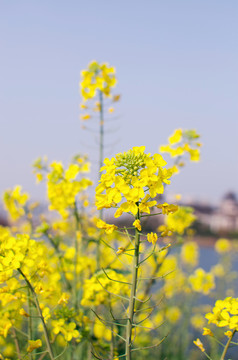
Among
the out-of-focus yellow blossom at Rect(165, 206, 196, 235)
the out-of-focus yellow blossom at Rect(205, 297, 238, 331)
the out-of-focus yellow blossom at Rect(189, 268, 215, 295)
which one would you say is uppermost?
the out-of-focus yellow blossom at Rect(165, 206, 196, 235)

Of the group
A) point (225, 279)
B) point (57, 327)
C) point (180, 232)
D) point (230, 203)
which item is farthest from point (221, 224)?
point (57, 327)

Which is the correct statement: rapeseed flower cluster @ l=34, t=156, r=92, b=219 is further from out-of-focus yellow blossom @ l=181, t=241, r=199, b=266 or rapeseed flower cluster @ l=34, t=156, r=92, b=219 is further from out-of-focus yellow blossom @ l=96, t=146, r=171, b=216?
out-of-focus yellow blossom @ l=181, t=241, r=199, b=266

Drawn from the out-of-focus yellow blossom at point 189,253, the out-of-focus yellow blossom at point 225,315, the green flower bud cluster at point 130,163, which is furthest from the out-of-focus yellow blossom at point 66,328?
the out-of-focus yellow blossom at point 189,253

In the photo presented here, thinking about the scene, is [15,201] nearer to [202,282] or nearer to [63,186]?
[63,186]

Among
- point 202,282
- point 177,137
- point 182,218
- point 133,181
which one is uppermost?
point 177,137

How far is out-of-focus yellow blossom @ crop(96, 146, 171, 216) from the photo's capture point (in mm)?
1332

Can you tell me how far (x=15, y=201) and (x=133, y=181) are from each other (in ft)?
6.34

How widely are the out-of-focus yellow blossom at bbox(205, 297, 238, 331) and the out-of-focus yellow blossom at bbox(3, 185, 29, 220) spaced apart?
76.9 inches

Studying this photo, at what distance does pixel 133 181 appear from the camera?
1341mm

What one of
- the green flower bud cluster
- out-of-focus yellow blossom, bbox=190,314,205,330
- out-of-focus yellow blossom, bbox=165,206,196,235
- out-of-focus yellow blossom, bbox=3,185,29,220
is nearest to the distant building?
out-of-focus yellow blossom, bbox=190,314,205,330

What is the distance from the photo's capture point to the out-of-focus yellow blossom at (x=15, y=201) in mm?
2973

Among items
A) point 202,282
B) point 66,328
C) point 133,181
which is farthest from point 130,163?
point 202,282

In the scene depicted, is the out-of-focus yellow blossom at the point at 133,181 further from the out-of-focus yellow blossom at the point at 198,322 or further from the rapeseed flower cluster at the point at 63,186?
the out-of-focus yellow blossom at the point at 198,322

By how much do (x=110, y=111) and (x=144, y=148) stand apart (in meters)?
1.59
